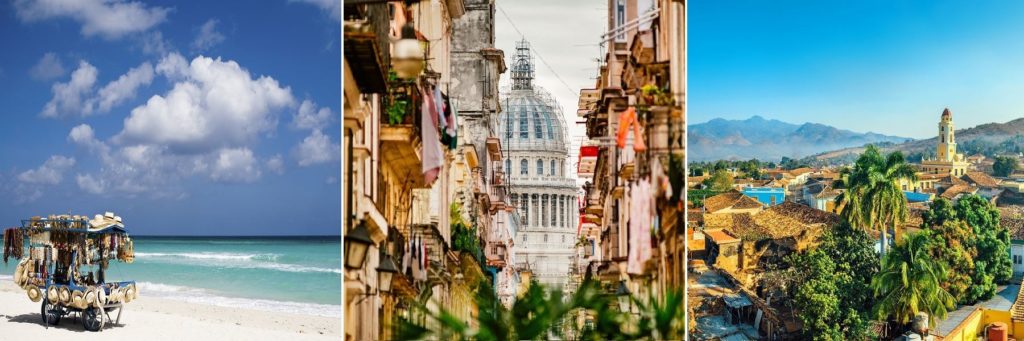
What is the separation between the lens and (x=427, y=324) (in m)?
4.92

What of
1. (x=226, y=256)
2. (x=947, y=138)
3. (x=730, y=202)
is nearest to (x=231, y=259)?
(x=226, y=256)

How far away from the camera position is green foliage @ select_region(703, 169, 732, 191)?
20.3 ft

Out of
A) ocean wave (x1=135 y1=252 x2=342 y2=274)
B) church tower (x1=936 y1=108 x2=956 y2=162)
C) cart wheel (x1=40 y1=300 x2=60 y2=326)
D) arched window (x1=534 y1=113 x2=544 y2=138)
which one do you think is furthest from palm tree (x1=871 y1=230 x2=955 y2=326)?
ocean wave (x1=135 y1=252 x2=342 y2=274)

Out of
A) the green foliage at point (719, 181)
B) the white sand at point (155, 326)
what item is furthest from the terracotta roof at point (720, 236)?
the white sand at point (155, 326)

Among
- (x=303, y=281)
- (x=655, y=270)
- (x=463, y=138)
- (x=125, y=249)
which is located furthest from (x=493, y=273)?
(x=303, y=281)

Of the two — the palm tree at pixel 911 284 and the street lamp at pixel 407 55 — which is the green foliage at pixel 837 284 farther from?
the street lamp at pixel 407 55

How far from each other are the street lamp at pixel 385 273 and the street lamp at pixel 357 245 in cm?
20

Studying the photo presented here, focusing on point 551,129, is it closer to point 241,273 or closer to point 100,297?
point 100,297

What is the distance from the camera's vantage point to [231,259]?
64.1 feet

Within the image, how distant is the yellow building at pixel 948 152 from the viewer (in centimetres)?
616

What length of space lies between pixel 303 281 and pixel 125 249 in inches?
275

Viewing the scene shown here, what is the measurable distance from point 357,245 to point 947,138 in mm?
3371

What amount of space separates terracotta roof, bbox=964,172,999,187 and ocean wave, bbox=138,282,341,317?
7305 mm

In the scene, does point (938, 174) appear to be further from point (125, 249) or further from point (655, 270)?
point (125, 249)
